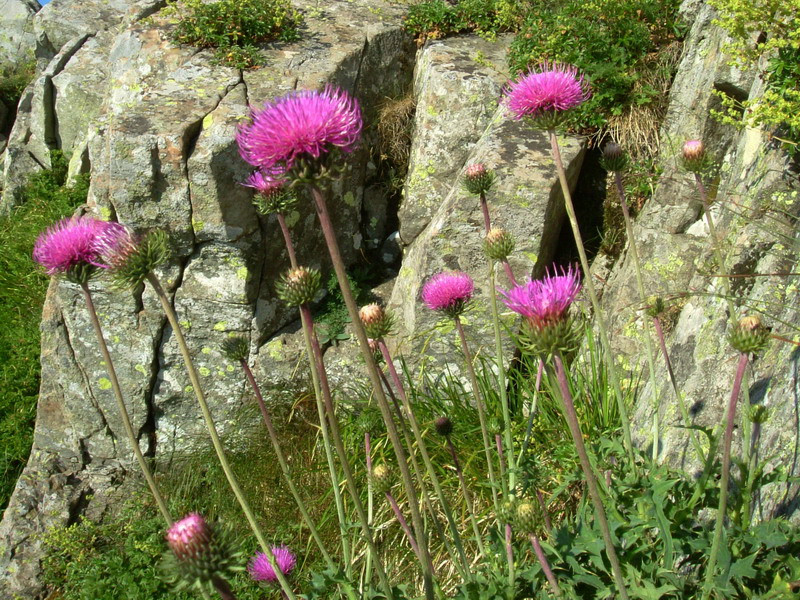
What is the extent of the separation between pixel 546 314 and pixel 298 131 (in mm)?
767

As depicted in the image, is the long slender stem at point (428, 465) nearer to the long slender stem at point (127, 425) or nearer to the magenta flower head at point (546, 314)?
the magenta flower head at point (546, 314)

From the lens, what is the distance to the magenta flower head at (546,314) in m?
1.57

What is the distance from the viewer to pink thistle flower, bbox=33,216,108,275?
85.7 inches

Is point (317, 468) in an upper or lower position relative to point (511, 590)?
lower

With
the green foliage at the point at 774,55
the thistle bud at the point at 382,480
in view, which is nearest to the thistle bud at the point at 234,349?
the thistle bud at the point at 382,480

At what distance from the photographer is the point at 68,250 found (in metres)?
2.18

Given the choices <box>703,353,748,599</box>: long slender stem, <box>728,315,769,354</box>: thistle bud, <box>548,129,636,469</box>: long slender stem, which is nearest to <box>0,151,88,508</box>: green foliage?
<box>548,129,636,469</box>: long slender stem

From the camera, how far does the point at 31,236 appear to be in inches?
303

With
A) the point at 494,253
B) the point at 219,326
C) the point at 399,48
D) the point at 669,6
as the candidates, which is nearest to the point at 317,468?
the point at 219,326

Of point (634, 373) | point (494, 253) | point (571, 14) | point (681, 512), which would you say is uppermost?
point (571, 14)

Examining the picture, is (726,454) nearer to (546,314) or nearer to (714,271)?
(546,314)

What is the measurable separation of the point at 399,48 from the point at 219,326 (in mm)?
2872

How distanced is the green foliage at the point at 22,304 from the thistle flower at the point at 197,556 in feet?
16.8

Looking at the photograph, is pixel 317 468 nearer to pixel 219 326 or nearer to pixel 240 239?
pixel 219 326
